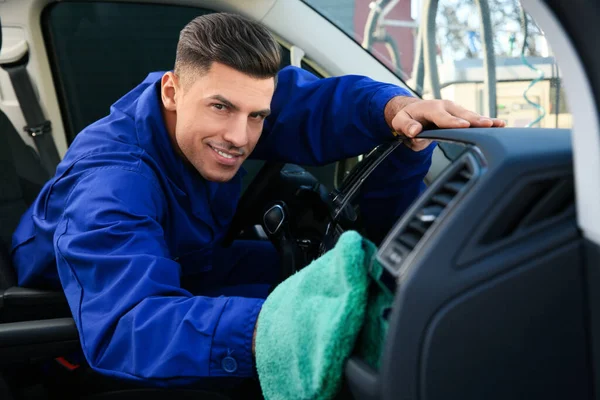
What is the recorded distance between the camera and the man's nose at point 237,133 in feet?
3.93

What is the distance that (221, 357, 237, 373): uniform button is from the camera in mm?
776

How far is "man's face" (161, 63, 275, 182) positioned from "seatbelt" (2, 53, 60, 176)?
110 centimetres

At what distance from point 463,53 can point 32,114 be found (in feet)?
4.68

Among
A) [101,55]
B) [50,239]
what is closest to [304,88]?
[50,239]

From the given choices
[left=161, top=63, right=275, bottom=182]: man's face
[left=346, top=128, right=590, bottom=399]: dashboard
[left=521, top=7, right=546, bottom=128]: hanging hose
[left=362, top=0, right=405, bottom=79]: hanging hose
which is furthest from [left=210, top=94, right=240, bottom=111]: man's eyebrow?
[left=521, top=7, right=546, bottom=128]: hanging hose

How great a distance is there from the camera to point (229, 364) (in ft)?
2.56

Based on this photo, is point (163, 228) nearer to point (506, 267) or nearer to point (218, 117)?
point (218, 117)

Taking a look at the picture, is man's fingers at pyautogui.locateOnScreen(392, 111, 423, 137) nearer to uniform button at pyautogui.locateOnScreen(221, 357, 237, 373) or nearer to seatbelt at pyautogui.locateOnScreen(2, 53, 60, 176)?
uniform button at pyautogui.locateOnScreen(221, 357, 237, 373)

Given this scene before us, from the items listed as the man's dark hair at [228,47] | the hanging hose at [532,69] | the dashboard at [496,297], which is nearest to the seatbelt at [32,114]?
the man's dark hair at [228,47]

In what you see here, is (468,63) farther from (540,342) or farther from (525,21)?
(540,342)

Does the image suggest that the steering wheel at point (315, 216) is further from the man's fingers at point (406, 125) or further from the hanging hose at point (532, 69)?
the hanging hose at point (532, 69)

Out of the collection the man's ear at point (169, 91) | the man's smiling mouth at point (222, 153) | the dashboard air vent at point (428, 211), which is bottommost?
the man's smiling mouth at point (222, 153)

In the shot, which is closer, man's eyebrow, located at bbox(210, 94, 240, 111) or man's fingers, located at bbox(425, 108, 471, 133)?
man's fingers, located at bbox(425, 108, 471, 133)

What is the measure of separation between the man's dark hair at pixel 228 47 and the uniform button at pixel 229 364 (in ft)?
1.92
